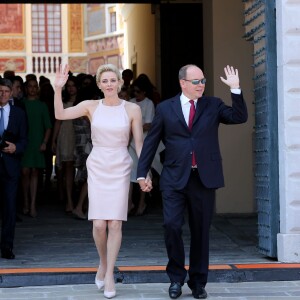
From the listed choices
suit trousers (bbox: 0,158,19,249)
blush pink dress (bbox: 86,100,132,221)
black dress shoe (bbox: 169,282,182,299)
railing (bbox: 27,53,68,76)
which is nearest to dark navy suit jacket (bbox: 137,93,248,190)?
blush pink dress (bbox: 86,100,132,221)

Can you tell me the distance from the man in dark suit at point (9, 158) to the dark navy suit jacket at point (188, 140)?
6.80ft

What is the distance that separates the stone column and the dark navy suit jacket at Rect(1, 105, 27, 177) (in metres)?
2.50

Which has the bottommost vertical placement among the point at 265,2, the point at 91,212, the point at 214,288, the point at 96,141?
the point at 214,288

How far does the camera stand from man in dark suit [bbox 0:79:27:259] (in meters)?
9.64

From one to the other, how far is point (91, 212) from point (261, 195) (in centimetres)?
223

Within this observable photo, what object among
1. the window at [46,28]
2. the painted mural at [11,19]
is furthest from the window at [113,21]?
the painted mural at [11,19]

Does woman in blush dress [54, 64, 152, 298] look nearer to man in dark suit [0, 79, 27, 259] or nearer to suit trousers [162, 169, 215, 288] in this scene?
suit trousers [162, 169, 215, 288]

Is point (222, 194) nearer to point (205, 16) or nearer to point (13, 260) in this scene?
point (205, 16)

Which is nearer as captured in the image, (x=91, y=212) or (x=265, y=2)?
(x=91, y=212)

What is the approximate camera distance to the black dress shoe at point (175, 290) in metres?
8.01

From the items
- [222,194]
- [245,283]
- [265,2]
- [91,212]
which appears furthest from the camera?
[222,194]

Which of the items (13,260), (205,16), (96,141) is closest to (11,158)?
(13,260)

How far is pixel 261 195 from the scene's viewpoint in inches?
388

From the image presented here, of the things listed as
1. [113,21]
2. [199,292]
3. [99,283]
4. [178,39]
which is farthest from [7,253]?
[113,21]
